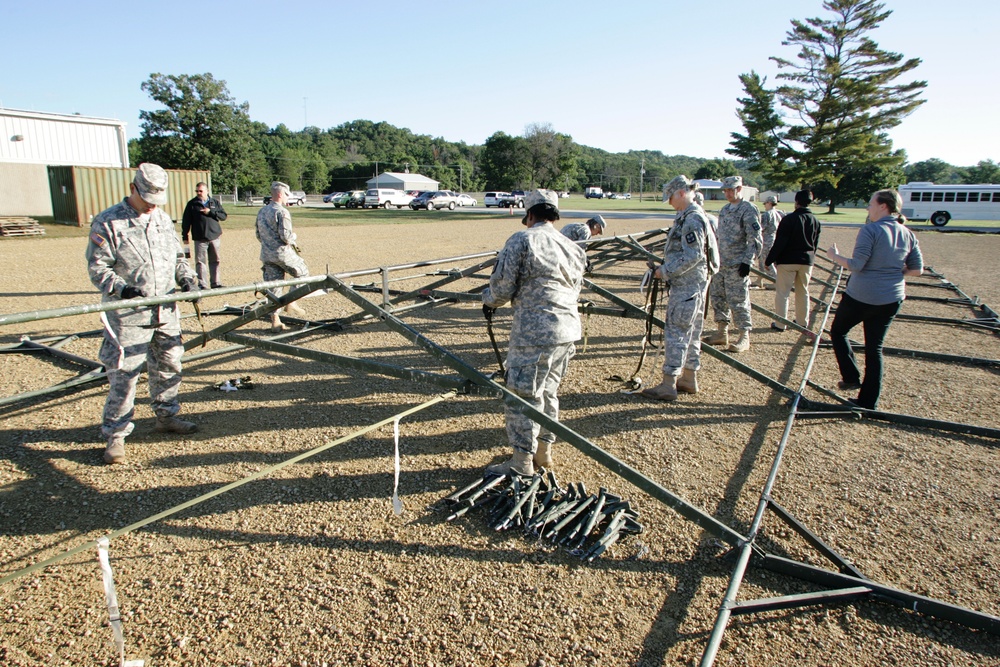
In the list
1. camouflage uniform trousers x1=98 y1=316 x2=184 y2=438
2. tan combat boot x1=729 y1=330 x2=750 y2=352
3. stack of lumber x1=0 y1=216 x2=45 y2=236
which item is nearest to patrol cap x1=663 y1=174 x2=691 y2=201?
tan combat boot x1=729 y1=330 x2=750 y2=352

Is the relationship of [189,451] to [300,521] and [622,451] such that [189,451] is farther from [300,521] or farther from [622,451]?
[622,451]

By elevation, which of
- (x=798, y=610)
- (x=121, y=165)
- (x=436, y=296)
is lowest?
(x=798, y=610)

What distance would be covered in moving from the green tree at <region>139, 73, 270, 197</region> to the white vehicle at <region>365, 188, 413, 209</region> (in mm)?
17029

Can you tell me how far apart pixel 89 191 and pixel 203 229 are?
18.3m

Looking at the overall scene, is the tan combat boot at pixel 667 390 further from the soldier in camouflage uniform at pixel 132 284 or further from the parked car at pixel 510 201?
the parked car at pixel 510 201

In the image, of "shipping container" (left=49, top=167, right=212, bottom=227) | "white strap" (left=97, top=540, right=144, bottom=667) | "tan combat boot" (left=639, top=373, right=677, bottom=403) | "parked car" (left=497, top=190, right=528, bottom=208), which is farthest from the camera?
"parked car" (left=497, top=190, right=528, bottom=208)

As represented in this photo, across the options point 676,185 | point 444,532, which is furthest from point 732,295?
point 444,532

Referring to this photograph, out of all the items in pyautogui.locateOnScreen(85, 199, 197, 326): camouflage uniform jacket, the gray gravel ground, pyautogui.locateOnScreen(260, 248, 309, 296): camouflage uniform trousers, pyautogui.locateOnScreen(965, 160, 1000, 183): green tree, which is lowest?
the gray gravel ground

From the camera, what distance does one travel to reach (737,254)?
739 cm

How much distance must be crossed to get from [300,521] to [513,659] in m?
1.62

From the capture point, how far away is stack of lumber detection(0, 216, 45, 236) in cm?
1978

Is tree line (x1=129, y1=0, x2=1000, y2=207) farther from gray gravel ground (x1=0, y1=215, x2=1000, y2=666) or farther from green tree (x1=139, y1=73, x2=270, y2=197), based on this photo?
gray gravel ground (x1=0, y1=215, x2=1000, y2=666)

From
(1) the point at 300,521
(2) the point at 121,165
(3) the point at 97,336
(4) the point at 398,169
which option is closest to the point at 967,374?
(1) the point at 300,521

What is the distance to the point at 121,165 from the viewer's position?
3116 cm
